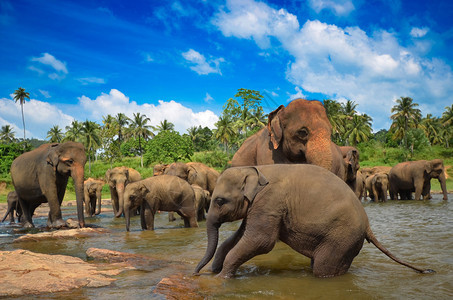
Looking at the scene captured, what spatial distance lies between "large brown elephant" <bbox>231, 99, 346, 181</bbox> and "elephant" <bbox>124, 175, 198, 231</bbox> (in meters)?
5.87

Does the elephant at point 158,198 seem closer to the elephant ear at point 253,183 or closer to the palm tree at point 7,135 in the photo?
the elephant ear at point 253,183

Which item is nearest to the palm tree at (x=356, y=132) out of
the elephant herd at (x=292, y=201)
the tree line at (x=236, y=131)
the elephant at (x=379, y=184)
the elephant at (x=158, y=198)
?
the tree line at (x=236, y=131)

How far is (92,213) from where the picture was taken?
74.4 ft

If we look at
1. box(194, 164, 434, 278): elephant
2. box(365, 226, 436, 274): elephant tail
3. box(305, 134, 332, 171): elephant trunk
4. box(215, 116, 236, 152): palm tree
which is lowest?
box(365, 226, 436, 274): elephant tail

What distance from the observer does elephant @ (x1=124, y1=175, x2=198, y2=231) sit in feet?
42.0

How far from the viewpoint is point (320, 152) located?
269 inches

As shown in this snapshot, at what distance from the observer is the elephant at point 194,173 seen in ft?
64.3

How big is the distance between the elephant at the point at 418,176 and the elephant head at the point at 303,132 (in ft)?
62.6

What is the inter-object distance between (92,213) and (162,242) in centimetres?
1428

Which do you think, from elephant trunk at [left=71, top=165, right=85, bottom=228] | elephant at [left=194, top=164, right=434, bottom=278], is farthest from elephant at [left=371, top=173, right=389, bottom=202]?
elephant at [left=194, top=164, right=434, bottom=278]

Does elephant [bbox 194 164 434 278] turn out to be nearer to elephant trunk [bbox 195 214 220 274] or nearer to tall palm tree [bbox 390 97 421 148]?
elephant trunk [bbox 195 214 220 274]

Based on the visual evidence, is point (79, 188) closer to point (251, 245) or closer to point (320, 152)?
point (320, 152)

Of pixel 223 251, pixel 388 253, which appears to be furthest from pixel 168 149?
pixel 388 253

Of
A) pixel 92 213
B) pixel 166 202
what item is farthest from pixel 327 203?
pixel 92 213
